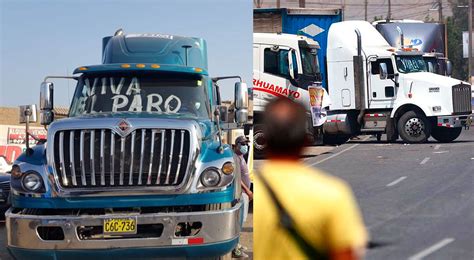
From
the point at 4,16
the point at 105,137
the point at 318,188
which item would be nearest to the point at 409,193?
the point at 318,188

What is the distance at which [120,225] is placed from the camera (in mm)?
4598

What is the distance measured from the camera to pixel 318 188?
3.74 meters

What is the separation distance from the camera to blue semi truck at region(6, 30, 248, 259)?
460 centimetres

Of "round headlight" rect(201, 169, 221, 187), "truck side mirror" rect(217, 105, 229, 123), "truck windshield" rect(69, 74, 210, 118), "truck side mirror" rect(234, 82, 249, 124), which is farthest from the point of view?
"truck side mirror" rect(217, 105, 229, 123)

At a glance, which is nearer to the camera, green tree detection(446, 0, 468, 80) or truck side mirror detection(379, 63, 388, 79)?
truck side mirror detection(379, 63, 388, 79)

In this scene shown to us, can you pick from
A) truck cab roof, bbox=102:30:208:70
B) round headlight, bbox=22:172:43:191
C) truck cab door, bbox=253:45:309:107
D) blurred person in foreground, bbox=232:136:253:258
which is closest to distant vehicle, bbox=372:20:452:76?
truck cab door, bbox=253:45:309:107

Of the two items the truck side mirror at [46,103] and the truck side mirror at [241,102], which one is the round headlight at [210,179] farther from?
the truck side mirror at [46,103]

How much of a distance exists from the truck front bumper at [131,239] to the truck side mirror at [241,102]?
594mm

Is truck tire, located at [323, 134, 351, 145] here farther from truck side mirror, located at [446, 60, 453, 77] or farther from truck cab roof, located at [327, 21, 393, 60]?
truck side mirror, located at [446, 60, 453, 77]

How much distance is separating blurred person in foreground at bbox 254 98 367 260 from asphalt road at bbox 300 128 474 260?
12 centimetres

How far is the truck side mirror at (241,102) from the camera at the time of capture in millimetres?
4668

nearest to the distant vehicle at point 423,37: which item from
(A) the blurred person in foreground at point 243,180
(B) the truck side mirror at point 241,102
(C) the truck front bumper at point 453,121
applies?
(C) the truck front bumper at point 453,121

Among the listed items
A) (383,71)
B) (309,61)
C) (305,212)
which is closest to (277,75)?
(309,61)

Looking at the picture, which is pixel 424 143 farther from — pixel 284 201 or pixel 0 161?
pixel 0 161
